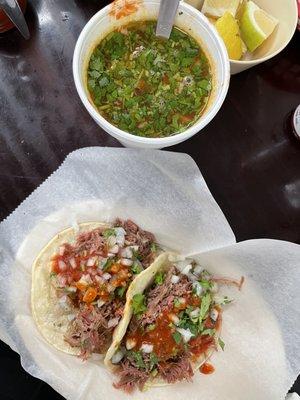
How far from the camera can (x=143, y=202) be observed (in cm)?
191

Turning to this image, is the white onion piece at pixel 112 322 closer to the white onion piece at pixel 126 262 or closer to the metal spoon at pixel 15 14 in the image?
the white onion piece at pixel 126 262

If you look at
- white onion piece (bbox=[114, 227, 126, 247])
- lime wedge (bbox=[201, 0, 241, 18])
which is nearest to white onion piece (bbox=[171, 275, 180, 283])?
white onion piece (bbox=[114, 227, 126, 247])

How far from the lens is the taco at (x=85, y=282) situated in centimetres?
184

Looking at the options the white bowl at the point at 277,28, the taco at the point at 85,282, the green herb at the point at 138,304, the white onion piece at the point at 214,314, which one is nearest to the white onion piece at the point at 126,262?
the taco at the point at 85,282

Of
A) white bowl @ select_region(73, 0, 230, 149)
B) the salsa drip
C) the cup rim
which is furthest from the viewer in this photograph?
the salsa drip

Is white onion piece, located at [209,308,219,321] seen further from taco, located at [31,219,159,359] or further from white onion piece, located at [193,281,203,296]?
taco, located at [31,219,159,359]

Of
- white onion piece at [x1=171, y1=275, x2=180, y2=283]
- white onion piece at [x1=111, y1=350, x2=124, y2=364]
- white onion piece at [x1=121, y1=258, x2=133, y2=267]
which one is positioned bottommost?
white onion piece at [x1=111, y1=350, x2=124, y2=364]

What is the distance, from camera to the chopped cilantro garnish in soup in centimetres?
175

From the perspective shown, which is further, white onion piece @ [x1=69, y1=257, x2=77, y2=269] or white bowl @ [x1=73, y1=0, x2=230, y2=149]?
white onion piece @ [x1=69, y1=257, x2=77, y2=269]

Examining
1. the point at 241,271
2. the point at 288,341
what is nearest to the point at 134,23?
the point at 241,271

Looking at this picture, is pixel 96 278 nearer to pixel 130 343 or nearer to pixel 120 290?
pixel 120 290

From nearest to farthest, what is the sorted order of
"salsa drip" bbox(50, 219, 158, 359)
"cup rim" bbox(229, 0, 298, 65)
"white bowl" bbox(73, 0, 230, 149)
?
"white bowl" bbox(73, 0, 230, 149)
"cup rim" bbox(229, 0, 298, 65)
"salsa drip" bbox(50, 219, 158, 359)

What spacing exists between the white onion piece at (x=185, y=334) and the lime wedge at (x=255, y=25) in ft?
3.32

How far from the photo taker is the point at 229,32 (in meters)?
1.76
